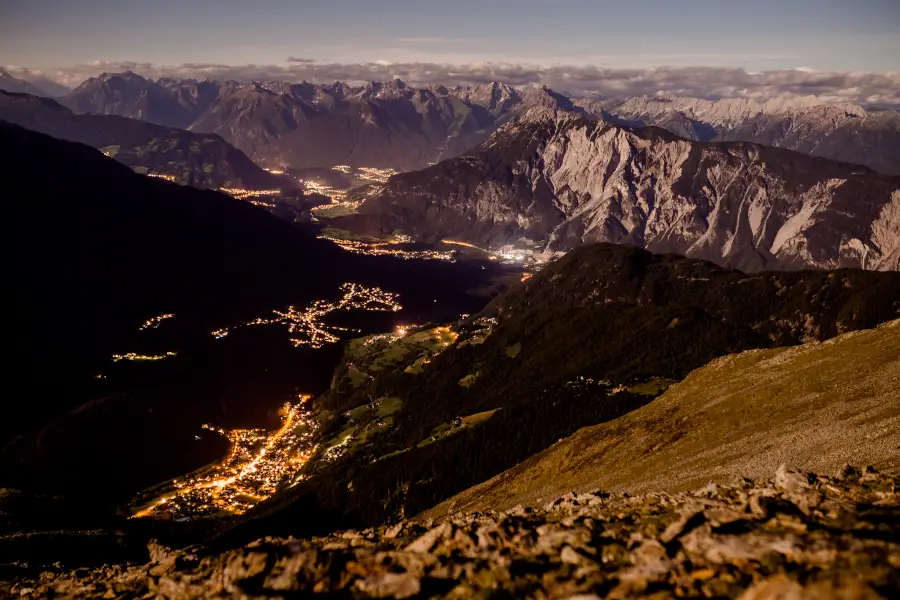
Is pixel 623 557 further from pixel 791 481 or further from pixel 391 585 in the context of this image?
pixel 791 481

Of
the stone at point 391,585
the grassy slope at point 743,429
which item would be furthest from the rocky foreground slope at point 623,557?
the grassy slope at point 743,429

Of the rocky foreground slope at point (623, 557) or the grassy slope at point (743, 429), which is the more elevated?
the rocky foreground slope at point (623, 557)

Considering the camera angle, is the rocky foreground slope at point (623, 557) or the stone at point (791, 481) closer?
the rocky foreground slope at point (623, 557)

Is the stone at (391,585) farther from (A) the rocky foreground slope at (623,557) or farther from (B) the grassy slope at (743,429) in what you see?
(B) the grassy slope at (743,429)

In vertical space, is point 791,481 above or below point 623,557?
below

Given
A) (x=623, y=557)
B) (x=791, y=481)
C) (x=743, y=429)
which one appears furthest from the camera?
(x=743, y=429)

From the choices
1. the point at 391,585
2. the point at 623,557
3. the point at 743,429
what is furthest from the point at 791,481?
the point at 743,429

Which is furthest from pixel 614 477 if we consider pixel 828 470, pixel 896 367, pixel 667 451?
pixel 896 367
